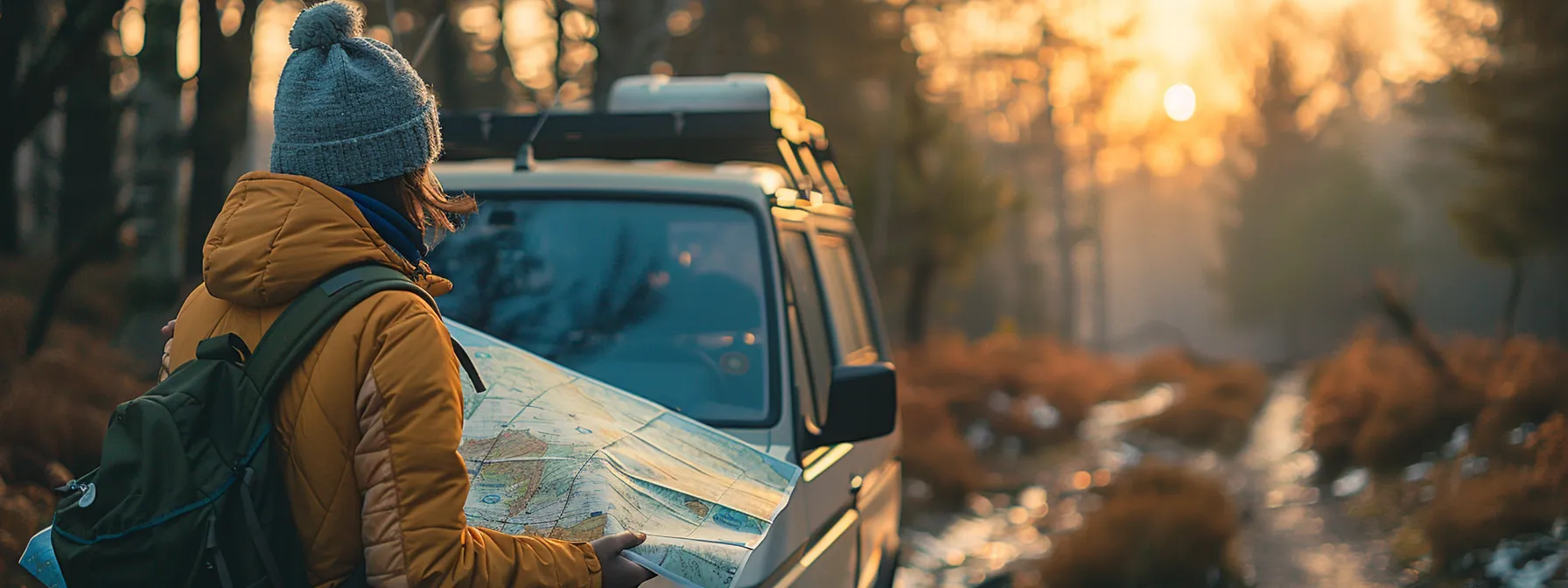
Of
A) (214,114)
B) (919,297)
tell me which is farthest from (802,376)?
(919,297)

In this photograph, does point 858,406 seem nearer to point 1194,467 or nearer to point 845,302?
point 845,302

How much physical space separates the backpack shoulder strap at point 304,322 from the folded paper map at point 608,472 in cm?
61

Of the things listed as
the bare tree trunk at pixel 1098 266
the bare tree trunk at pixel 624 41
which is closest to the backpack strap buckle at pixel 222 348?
the bare tree trunk at pixel 624 41

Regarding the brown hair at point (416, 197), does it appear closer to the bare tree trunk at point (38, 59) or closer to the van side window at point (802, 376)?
the van side window at point (802, 376)

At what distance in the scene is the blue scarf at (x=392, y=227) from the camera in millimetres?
1972

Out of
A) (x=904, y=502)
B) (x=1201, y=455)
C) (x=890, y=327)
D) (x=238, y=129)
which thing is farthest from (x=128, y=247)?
(x=890, y=327)

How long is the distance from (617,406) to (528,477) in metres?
0.42

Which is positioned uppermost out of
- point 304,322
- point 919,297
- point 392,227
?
point 919,297

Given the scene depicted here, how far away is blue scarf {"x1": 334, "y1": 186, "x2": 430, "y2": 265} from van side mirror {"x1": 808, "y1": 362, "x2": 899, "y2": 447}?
1.84 meters

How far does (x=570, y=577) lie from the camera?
204 centimetres

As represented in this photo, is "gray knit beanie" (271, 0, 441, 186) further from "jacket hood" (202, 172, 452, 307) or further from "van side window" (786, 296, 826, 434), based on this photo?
"van side window" (786, 296, 826, 434)

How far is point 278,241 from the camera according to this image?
6.04 feet

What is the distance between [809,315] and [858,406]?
764 millimetres

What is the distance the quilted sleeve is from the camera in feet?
5.91
